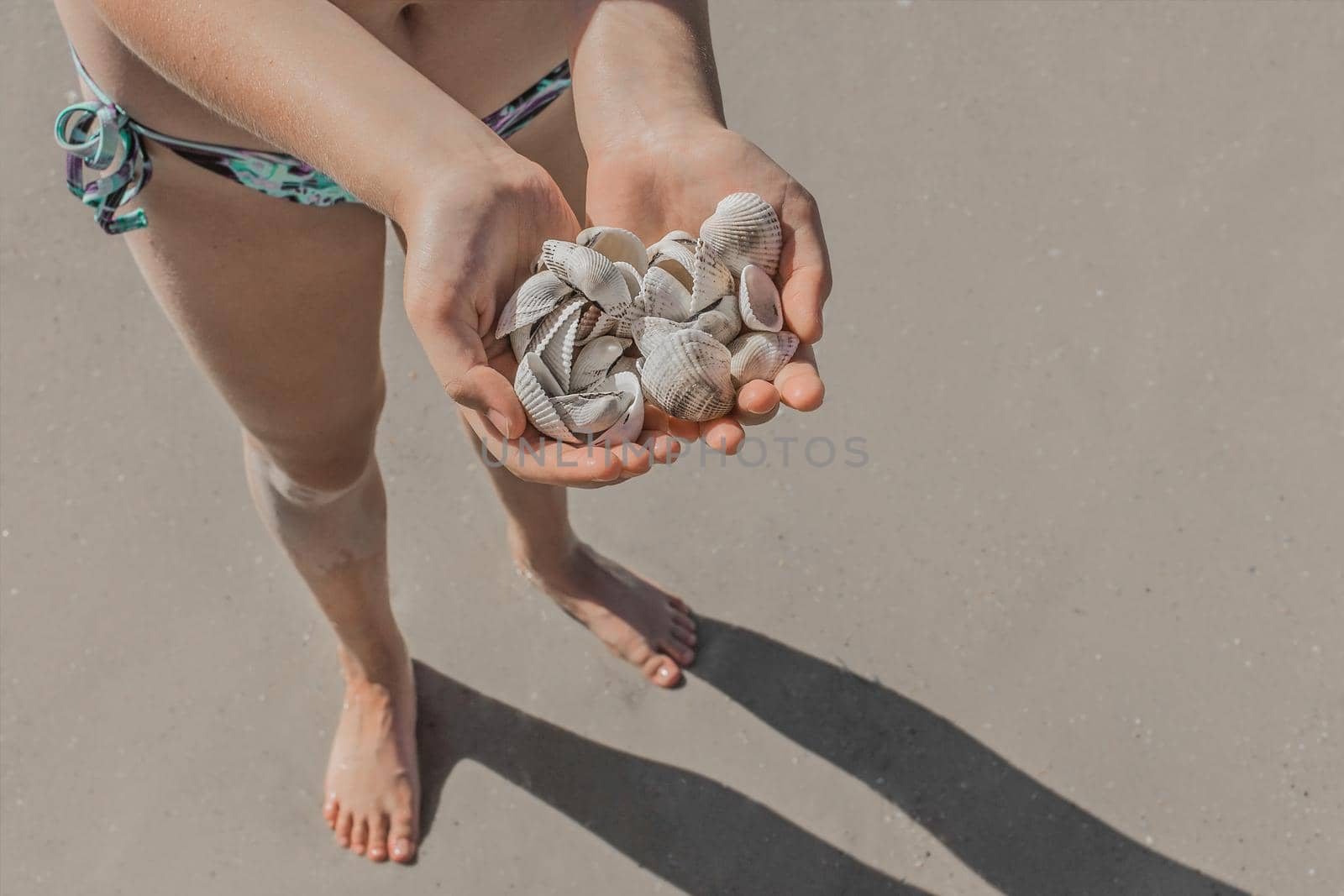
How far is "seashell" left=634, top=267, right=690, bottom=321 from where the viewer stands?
1.59m

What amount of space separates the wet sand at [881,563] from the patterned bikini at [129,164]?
126cm

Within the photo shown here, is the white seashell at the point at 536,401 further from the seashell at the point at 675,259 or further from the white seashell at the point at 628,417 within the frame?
the seashell at the point at 675,259

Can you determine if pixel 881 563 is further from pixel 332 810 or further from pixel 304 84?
pixel 304 84

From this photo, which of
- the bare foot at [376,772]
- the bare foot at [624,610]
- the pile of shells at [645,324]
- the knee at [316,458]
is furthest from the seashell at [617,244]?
the bare foot at [376,772]

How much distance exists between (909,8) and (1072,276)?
978 millimetres

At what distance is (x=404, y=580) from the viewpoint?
2.68 meters

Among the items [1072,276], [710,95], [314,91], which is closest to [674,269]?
[710,95]

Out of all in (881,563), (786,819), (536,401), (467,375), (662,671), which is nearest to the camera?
(467,375)

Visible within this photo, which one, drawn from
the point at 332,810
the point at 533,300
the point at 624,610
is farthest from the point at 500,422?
the point at 332,810

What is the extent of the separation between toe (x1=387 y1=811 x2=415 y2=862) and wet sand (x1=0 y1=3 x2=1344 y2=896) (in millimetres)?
44

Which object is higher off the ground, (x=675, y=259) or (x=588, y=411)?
(x=675, y=259)

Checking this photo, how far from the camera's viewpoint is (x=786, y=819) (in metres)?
2.33

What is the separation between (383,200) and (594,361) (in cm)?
35

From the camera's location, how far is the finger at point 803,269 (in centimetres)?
148
